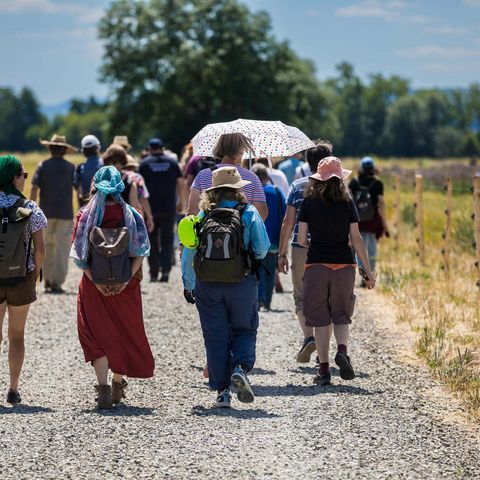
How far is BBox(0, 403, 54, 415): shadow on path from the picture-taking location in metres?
8.30

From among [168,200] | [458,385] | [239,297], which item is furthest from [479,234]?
[239,297]

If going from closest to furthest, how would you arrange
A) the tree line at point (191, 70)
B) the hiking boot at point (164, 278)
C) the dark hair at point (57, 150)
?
the dark hair at point (57, 150) → the hiking boot at point (164, 278) → the tree line at point (191, 70)

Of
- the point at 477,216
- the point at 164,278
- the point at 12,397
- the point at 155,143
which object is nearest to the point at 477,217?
the point at 477,216

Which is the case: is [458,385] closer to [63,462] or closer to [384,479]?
[384,479]

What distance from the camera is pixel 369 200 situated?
51.0ft

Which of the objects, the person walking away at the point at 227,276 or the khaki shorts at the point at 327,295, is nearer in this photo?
the person walking away at the point at 227,276

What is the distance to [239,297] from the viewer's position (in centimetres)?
834

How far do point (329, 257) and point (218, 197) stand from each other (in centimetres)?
138

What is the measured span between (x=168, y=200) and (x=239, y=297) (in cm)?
846

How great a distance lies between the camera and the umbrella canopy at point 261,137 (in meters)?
10.2

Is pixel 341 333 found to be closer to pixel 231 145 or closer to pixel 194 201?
pixel 194 201

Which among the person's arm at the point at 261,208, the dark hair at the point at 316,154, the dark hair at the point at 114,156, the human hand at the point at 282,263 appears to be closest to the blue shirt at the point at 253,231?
the person's arm at the point at 261,208

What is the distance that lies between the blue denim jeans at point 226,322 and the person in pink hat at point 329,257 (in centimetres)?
100

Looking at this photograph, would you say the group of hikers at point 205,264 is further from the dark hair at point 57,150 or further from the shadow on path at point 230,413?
the dark hair at point 57,150
